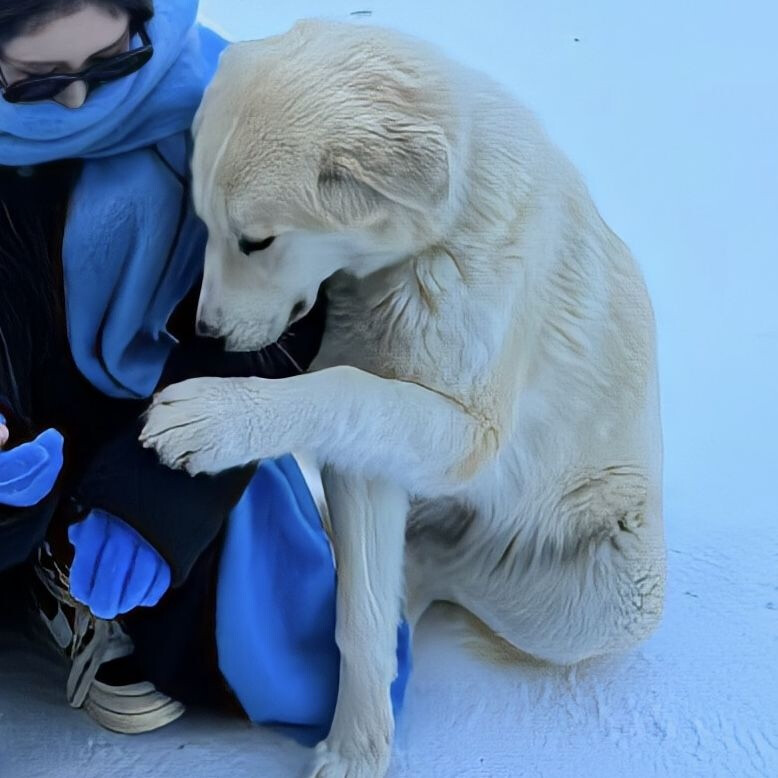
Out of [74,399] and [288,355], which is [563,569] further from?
[74,399]

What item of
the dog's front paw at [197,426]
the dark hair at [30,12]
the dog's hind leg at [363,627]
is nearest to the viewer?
the dark hair at [30,12]

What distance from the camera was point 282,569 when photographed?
2.98 ft

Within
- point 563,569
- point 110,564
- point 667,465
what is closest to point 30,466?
point 110,564

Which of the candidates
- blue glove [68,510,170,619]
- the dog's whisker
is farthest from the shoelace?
the dog's whisker

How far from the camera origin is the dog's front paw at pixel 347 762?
870 mm

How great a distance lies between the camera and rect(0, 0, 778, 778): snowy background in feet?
3.01

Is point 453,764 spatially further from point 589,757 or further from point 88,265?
point 88,265

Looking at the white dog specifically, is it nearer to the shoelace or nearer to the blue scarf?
the blue scarf

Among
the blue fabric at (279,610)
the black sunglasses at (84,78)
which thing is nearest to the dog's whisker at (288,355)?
the blue fabric at (279,610)

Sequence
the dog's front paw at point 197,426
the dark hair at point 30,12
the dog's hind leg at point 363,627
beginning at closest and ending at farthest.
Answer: the dark hair at point 30,12 → the dog's front paw at point 197,426 → the dog's hind leg at point 363,627

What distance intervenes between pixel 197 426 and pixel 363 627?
0.23m

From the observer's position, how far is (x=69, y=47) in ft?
2.17

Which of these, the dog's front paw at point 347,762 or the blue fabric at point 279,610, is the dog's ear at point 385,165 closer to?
the blue fabric at point 279,610

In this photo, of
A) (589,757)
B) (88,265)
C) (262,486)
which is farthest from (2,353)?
(589,757)
